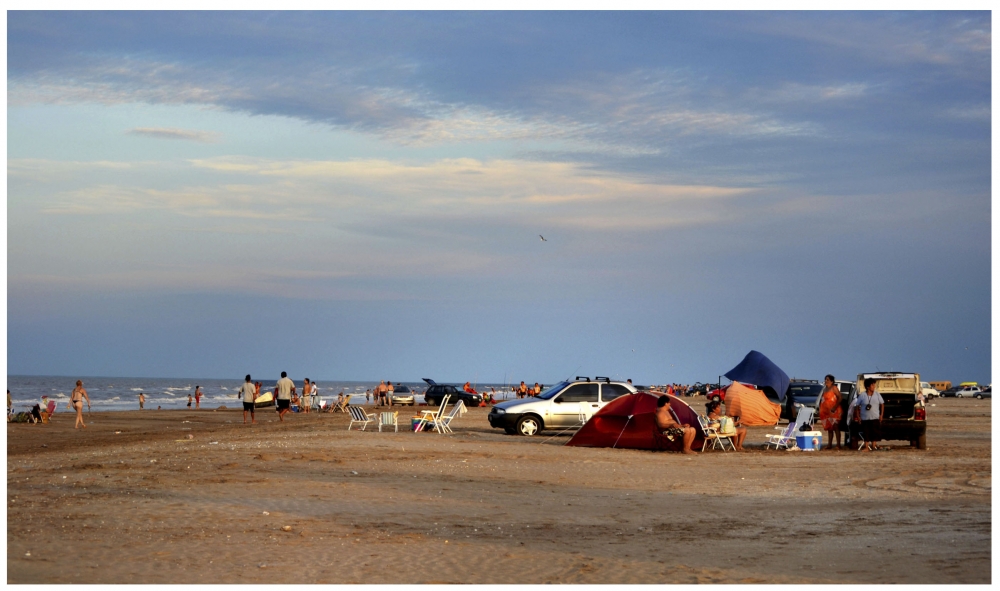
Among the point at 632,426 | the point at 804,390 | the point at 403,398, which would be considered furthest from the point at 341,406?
the point at 632,426

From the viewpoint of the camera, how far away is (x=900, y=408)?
21.4 meters

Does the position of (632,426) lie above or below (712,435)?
above

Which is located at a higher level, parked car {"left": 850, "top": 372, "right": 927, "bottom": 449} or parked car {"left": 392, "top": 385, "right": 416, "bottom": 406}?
parked car {"left": 850, "top": 372, "right": 927, "bottom": 449}

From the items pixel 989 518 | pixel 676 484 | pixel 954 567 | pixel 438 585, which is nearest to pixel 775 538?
pixel 954 567

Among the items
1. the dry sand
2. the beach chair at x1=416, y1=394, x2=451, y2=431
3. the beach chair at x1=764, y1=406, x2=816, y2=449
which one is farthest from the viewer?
the beach chair at x1=416, y1=394, x2=451, y2=431

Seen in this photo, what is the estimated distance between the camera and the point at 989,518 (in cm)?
1097

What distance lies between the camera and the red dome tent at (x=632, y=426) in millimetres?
20688

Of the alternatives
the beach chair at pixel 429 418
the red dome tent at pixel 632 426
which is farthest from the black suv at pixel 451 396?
the red dome tent at pixel 632 426

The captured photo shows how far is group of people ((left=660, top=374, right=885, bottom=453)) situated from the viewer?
20391mm

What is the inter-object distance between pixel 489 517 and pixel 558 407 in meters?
13.7

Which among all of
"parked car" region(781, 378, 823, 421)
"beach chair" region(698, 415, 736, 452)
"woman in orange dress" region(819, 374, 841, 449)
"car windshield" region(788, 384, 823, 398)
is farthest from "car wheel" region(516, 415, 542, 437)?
"car windshield" region(788, 384, 823, 398)

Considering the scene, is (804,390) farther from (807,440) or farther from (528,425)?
(807,440)

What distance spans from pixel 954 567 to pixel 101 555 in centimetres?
663

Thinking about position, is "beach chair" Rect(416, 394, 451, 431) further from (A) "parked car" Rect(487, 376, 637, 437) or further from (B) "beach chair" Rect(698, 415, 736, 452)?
(B) "beach chair" Rect(698, 415, 736, 452)
